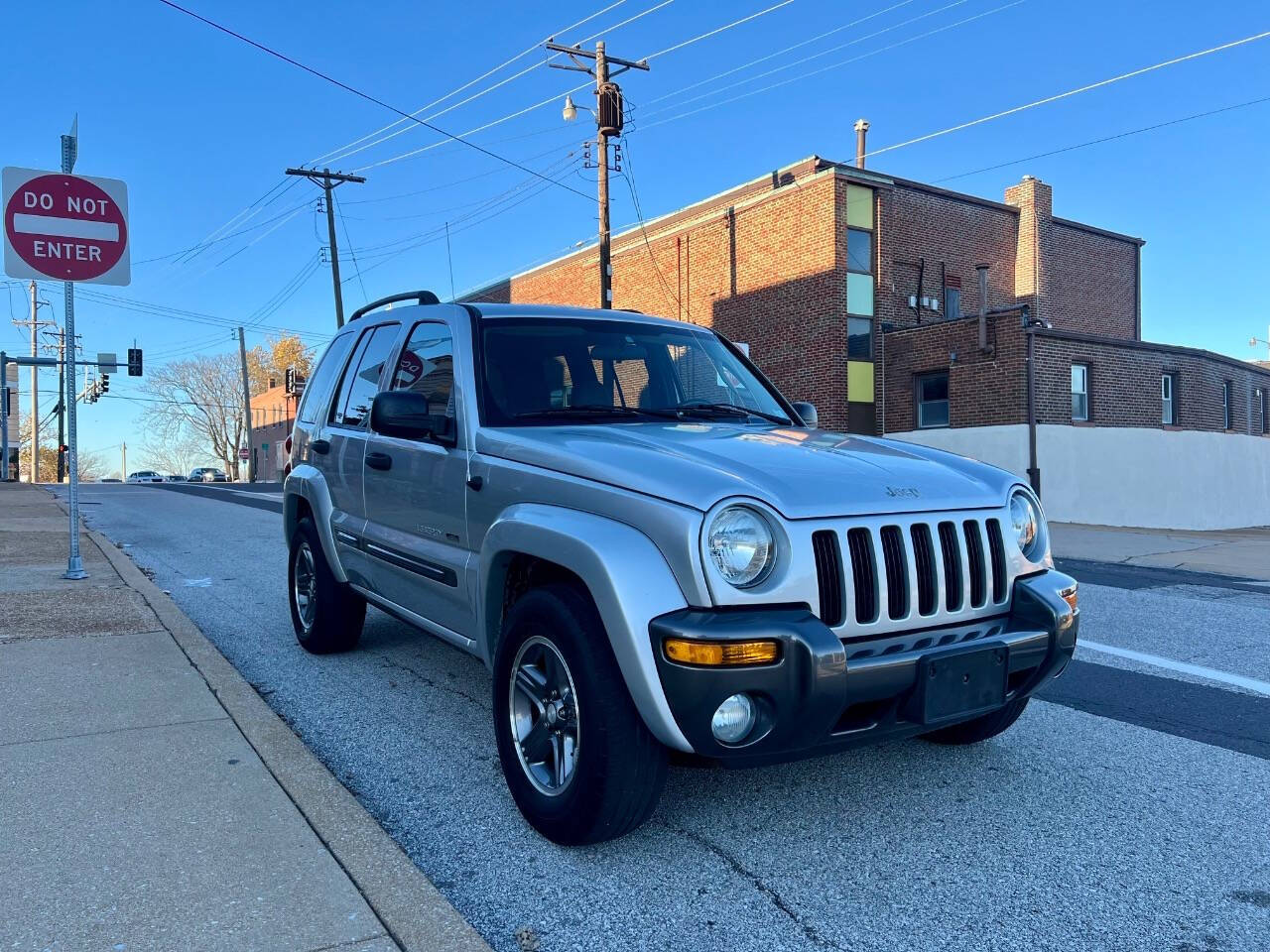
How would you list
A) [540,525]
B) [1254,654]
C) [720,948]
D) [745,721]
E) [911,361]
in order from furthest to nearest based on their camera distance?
[911,361] < [1254,654] < [540,525] < [745,721] < [720,948]

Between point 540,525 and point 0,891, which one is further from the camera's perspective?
point 540,525

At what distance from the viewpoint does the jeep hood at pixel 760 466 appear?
285 centimetres

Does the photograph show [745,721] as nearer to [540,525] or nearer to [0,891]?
[540,525]

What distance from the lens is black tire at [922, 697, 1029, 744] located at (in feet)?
12.1

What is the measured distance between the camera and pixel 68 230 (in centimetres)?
738

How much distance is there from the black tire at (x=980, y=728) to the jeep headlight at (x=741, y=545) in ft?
4.58

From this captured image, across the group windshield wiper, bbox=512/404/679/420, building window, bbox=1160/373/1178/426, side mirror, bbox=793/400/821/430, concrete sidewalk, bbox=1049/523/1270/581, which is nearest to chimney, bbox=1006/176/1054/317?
building window, bbox=1160/373/1178/426

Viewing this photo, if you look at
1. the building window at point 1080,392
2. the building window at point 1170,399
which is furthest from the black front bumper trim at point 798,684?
the building window at point 1170,399

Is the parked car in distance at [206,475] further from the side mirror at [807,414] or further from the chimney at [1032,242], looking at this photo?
the side mirror at [807,414]

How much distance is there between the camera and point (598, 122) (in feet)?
74.1

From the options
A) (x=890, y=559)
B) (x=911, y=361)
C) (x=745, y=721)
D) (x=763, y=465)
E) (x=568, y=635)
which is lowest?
(x=745, y=721)

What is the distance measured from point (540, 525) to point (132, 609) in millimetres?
4791

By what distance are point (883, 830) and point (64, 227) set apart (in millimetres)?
7358

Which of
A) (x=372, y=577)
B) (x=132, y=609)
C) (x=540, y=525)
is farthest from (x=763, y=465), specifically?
(x=132, y=609)
